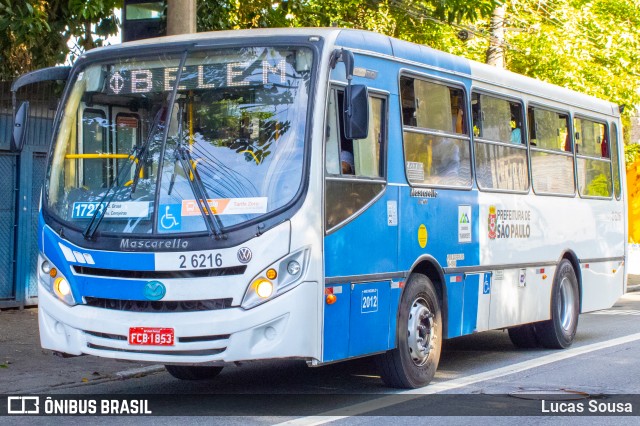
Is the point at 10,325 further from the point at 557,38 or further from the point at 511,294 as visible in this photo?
the point at 557,38

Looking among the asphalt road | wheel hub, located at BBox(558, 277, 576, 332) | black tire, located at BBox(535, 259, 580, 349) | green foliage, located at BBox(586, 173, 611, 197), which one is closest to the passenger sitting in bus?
the asphalt road

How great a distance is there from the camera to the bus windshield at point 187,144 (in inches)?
317

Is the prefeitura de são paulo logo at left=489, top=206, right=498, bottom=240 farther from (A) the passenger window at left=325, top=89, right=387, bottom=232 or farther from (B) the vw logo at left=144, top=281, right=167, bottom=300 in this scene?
(B) the vw logo at left=144, top=281, right=167, bottom=300

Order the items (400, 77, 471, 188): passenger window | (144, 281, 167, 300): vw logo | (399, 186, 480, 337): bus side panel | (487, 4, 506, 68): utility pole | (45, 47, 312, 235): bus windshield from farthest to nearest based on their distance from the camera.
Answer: (487, 4, 506, 68): utility pole → (400, 77, 471, 188): passenger window → (399, 186, 480, 337): bus side panel → (45, 47, 312, 235): bus windshield → (144, 281, 167, 300): vw logo

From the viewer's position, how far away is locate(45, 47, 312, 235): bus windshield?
317 inches

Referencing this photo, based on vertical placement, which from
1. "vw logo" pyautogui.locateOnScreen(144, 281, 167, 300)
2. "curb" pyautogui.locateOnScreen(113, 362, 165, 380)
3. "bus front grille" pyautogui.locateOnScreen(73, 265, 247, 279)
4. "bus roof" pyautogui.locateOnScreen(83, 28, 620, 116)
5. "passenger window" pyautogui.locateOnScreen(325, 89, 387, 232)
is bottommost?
"curb" pyautogui.locateOnScreen(113, 362, 165, 380)

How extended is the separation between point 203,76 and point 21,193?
23.3 ft

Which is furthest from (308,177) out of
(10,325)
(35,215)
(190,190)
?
(35,215)

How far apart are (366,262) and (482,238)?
246cm

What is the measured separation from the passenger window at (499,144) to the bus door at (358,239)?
207cm

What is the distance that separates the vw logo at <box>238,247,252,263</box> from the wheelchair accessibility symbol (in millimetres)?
552

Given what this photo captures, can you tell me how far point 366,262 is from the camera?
28.6 ft

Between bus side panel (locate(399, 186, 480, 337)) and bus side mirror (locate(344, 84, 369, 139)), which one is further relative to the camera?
bus side panel (locate(399, 186, 480, 337))

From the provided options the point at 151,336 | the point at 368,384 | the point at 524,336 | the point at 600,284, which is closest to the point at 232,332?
the point at 151,336
